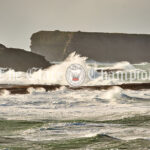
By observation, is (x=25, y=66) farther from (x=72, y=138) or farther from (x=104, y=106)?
(x=72, y=138)

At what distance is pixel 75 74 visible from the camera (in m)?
72.4

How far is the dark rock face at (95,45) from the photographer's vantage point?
18175cm

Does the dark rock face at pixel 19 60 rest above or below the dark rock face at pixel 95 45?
below

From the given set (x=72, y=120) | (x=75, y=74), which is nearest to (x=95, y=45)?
(x=75, y=74)

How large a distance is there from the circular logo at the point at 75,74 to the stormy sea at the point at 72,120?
6952 mm

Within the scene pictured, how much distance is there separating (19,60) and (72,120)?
7047cm

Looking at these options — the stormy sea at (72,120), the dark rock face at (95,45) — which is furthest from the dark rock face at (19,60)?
the dark rock face at (95,45)

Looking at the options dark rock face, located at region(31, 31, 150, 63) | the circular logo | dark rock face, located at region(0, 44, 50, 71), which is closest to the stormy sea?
the circular logo

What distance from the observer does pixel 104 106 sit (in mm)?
46469

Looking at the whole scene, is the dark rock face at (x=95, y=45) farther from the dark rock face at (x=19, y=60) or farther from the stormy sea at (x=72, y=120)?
the stormy sea at (x=72, y=120)

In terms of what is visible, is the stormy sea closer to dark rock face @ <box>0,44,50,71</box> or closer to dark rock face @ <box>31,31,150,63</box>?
dark rock face @ <box>0,44,50,71</box>

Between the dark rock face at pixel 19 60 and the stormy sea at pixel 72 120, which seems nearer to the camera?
the stormy sea at pixel 72 120

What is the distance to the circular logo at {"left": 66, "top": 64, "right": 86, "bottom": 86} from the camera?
238 ft

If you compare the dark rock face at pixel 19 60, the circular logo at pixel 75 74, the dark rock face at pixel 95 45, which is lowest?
the circular logo at pixel 75 74
